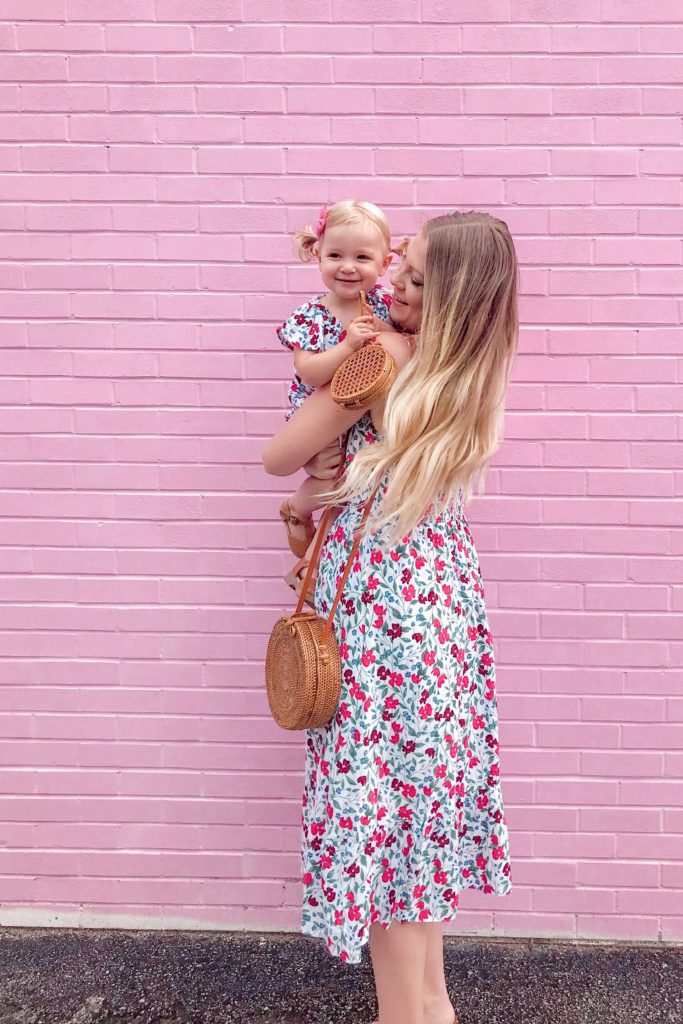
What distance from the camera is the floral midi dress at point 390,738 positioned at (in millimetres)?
2084

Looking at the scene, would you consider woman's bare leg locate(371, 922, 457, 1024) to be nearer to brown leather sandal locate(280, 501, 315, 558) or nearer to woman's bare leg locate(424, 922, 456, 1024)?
woman's bare leg locate(424, 922, 456, 1024)

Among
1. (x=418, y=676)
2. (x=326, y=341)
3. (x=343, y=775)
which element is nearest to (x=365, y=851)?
(x=343, y=775)

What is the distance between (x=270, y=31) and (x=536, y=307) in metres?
1.15

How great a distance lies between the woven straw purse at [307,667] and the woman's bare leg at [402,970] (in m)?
0.58

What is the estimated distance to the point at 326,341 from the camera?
7.12ft

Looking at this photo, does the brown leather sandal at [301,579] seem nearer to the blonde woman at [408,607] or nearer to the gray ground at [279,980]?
the blonde woman at [408,607]

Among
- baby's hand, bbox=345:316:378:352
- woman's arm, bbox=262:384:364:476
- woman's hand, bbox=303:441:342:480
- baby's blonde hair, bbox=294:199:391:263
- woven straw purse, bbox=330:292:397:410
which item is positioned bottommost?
woman's hand, bbox=303:441:342:480

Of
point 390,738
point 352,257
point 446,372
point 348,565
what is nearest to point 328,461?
point 348,565

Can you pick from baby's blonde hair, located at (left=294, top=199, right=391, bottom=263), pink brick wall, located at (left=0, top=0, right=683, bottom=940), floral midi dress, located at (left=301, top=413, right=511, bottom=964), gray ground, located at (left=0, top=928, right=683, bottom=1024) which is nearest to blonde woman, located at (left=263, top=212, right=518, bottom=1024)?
floral midi dress, located at (left=301, top=413, right=511, bottom=964)

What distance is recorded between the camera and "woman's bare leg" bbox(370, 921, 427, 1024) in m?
2.19

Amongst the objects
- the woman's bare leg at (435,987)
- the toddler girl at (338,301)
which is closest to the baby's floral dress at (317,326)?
the toddler girl at (338,301)

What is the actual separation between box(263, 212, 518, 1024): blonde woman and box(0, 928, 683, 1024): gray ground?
525mm

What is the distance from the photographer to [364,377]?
1.94 m

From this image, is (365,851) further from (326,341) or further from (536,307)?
(536,307)
